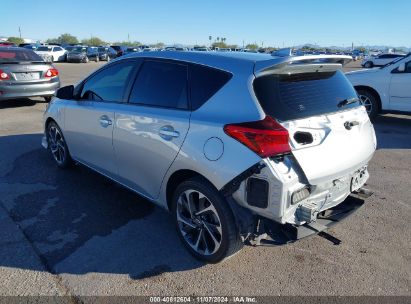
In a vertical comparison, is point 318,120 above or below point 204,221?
above

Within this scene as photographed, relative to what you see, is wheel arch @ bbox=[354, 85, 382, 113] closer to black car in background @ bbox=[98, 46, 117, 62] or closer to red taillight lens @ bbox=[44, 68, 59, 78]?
red taillight lens @ bbox=[44, 68, 59, 78]

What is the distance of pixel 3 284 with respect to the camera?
284cm

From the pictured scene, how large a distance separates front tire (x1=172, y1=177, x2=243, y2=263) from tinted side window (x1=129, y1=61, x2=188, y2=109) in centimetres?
75

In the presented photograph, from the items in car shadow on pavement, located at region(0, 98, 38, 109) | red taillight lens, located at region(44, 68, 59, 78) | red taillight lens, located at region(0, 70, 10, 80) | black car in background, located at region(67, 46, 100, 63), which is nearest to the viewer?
red taillight lens, located at region(0, 70, 10, 80)

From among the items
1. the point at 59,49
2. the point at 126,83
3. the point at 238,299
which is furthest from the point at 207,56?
the point at 59,49

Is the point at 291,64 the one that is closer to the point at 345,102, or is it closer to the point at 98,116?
the point at 345,102

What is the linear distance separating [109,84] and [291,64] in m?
2.21

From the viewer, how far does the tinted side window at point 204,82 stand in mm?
2973

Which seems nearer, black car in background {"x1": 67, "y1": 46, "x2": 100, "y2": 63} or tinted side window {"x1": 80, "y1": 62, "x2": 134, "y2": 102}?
tinted side window {"x1": 80, "y1": 62, "x2": 134, "y2": 102}

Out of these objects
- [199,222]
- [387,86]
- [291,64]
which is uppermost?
[291,64]

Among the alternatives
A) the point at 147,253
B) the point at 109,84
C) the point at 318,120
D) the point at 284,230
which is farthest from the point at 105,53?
the point at 284,230

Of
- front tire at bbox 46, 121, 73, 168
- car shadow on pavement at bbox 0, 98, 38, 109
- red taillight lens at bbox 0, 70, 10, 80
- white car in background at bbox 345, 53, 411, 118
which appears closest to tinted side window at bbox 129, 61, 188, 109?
front tire at bbox 46, 121, 73, 168

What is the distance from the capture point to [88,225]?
3.74m

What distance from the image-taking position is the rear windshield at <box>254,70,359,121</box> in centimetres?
276
